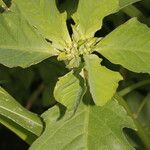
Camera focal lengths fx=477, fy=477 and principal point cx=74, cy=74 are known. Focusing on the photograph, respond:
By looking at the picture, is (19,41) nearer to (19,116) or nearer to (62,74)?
(19,116)

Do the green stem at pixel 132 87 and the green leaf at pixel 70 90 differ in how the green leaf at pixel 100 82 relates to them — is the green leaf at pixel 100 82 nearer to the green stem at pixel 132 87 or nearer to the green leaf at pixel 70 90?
the green leaf at pixel 70 90

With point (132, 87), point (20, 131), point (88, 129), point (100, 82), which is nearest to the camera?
point (100, 82)

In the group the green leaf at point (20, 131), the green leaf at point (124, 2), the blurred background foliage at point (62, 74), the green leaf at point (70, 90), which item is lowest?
the blurred background foliage at point (62, 74)

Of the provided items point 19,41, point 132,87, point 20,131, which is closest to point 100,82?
point 19,41

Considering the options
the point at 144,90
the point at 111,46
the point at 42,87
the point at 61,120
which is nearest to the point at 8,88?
the point at 42,87

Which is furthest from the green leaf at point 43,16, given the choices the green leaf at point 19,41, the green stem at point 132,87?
the green stem at point 132,87

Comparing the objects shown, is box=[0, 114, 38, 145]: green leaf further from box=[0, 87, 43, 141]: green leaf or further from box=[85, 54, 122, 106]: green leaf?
box=[85, 54, 122, 106]: green leaf

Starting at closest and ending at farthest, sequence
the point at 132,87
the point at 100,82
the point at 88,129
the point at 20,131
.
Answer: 1. the point at 100,82
2. the point at 88,129
3. the point at 20,131
4. the point at 132,87

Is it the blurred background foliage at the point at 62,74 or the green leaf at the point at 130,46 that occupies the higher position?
the green leaf at the point at 130,46
